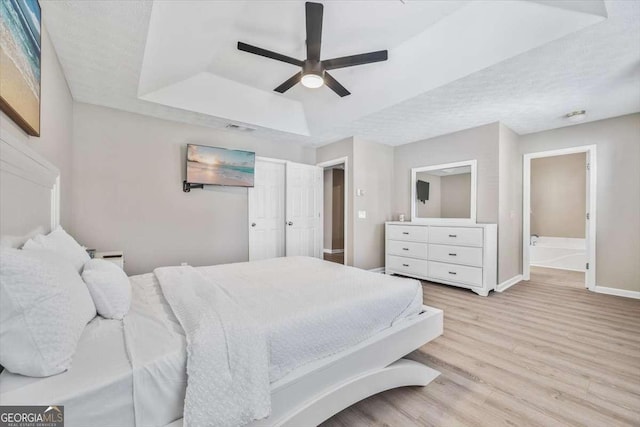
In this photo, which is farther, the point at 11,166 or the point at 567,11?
the point at 567,11

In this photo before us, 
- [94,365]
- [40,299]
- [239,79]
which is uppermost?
[239,79]

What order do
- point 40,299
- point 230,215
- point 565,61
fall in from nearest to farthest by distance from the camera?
point 40,299, point 565,61, point 230,215

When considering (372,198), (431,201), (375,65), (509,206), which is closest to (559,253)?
(509,206)

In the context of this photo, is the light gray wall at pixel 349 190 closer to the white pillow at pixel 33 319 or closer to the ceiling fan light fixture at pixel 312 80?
the ceiling fan light fixture at pixel 312 80

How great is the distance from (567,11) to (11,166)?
346 cm

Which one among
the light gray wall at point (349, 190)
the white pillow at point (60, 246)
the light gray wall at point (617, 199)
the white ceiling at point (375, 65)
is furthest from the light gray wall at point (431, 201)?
the white pillow at point (60, 246)

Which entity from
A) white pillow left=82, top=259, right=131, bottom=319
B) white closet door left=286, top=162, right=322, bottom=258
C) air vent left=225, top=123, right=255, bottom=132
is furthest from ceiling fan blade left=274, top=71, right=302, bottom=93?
white pillow left=82, top=259, right=131, bottom=319

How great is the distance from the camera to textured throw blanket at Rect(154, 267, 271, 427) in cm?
96

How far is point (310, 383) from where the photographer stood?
4.12ft

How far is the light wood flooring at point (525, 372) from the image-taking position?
57.3 inches

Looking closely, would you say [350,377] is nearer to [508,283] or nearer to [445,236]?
[445,236]

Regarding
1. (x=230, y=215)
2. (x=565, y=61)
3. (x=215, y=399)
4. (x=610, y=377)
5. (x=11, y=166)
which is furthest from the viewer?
(x=230, y=215)

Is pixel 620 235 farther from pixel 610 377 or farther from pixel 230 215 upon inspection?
pixel 230 215

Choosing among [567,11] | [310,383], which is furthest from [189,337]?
[567,11]
